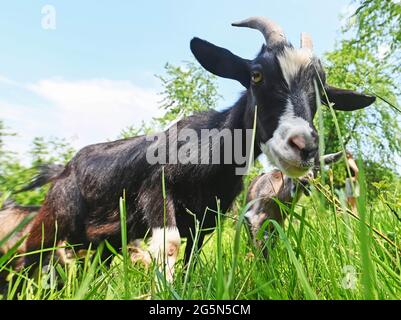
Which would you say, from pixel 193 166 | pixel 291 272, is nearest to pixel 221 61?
pixel 193 166

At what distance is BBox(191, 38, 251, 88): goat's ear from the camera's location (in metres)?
2.92

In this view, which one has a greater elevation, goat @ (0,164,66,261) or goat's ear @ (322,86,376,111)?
goat's ear @ (322,86,376,111)

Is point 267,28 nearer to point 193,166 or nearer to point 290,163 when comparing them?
point 193,166

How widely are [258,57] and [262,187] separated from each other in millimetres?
1844

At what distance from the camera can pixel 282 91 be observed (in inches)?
96.3

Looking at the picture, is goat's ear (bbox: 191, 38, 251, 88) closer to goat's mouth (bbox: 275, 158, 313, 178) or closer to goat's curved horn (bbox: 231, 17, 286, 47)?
goat's curved horn (bbox: 231, 17, 286, 47)

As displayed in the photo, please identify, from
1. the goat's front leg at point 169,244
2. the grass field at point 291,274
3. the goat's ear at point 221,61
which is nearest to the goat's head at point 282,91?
the goat's ear at point 221,61

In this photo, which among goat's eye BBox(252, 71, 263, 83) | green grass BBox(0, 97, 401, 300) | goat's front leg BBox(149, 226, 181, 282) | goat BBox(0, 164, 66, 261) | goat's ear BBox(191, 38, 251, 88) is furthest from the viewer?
goat BBox(0, 164, 66, 261)

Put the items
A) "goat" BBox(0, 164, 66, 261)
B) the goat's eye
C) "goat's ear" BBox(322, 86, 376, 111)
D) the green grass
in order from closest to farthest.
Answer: the green grass, the goat's eye, "goat's ear" BBox(322, 86, 376, 111), "goat" BBox(0, 164, 66, 261)

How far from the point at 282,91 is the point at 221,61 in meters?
0.68

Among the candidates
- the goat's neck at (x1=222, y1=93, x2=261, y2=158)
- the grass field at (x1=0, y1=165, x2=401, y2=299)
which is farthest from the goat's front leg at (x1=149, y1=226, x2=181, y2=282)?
the goat's neck at (x1=222, y1=93, x2=261, y2=158)

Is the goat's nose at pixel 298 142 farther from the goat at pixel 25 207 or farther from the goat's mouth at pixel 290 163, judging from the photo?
the goat at pixel 25 207

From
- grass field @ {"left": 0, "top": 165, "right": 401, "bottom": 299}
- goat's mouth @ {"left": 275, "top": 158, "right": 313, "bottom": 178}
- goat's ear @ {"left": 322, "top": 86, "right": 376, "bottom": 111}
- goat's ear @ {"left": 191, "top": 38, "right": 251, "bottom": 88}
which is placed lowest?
grass field @ {"left": 0, "top": 165, "right": 401, "bottom": 299}
